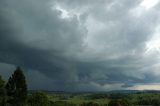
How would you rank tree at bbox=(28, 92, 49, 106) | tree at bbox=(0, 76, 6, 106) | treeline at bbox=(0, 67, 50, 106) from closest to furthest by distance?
tree at bbox=(0, 76, 6, 106), treeline at bbox=(0, 67, 50, 106), tree at bbox=(28, 92, 49, 106)

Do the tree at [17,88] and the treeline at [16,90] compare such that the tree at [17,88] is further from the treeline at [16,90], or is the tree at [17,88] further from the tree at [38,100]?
the tree at [38,100]

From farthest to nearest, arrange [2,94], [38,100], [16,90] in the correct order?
1. [38,100]
2. [16,90]
3. [2,94]

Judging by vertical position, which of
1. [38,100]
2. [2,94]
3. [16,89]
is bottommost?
[38,100]

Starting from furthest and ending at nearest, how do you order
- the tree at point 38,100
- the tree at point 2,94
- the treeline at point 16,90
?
the tree at point 38,100, the treeline at point 16,90, the tree at point 2,94

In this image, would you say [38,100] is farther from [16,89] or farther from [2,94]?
[2,94]

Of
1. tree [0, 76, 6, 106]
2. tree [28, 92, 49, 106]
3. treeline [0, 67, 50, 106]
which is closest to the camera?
tree [0, 76, 6, 106]

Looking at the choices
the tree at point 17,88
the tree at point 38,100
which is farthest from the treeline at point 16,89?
the tree at point 38,100

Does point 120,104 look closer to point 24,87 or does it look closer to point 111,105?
point 111,105

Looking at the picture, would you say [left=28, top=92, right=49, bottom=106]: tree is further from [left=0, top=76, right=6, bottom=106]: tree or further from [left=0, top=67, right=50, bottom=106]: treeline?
[left=0, top=76, right=6, bottom=106]: tree

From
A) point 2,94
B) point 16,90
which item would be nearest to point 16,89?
point 16,90

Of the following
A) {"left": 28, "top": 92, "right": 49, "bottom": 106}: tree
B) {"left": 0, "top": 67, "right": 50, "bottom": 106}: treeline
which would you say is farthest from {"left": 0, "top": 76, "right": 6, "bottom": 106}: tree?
{"left": 28, "top": 92, "right": 49, "bottom": 106}: tree
